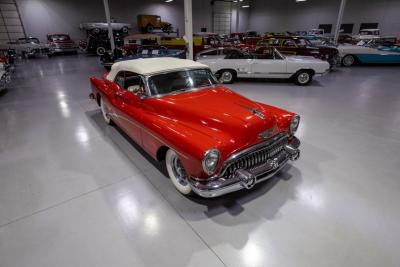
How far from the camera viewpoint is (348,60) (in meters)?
12.2

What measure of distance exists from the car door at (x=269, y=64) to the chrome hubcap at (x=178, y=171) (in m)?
6.40

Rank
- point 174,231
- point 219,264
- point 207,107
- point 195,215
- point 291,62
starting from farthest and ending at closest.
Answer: point 291,62 < point 207,107 < point 195,215 < point 174,231 < point 219,264

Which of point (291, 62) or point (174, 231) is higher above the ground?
point (291, 62)

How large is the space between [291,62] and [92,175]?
286 inches

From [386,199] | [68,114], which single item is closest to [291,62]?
[386,199]

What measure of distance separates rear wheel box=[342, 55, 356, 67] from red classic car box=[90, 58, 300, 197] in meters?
11.8

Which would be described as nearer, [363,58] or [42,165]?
[42,165]

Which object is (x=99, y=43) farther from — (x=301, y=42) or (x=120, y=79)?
(x=120, y=79)

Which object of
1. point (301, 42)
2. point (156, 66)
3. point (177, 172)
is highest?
point (301, 42)

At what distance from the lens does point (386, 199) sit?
2.63 m

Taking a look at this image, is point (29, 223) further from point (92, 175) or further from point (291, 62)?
point (291, 62)

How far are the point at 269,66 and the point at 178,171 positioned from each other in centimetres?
652

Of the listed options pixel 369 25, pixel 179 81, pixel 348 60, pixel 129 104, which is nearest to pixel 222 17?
pixel 369 25

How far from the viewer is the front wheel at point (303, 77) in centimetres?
810
